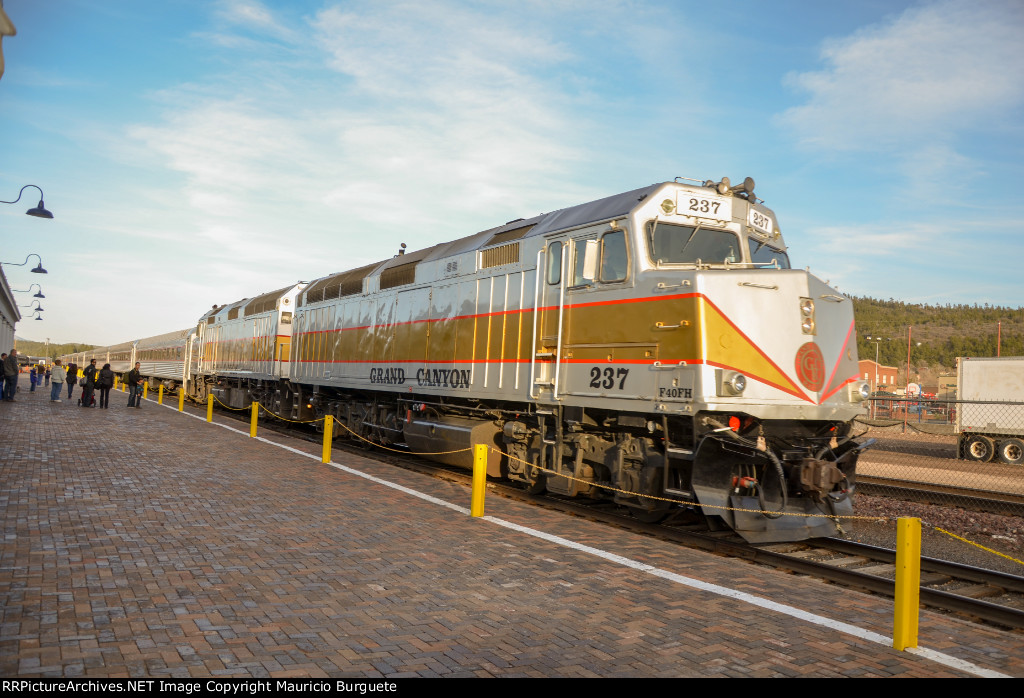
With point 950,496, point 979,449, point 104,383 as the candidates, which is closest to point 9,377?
A: point 104,383

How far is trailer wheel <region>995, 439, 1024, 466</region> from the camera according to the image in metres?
21.8

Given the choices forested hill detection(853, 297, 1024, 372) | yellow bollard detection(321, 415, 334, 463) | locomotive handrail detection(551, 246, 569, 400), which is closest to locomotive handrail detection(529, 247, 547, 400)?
locomotive handrail detection(551, 246, 569, 400)

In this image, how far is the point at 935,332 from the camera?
91.8 metres

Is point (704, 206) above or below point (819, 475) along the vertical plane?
above

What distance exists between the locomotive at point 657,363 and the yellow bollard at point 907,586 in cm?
236

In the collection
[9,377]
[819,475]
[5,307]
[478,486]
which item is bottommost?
[478,486]

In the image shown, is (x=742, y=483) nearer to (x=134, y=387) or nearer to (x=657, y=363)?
(x=657, y=363)

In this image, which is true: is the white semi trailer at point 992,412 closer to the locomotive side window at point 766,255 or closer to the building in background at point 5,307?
the locomotive side window at point 766,255

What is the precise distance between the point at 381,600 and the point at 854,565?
5326mm

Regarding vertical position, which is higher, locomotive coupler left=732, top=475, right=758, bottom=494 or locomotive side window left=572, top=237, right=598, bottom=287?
locomotive side window left=572, top=237, right=598, bottom=287

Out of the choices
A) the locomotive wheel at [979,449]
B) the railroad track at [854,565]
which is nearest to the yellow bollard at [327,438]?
the railroad track at [854,565]

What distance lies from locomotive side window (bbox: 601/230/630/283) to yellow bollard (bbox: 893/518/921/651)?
452 cm

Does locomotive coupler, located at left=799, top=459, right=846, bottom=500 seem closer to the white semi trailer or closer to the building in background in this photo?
the white semi trailer

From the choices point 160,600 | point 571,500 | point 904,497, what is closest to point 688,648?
point 160,600
